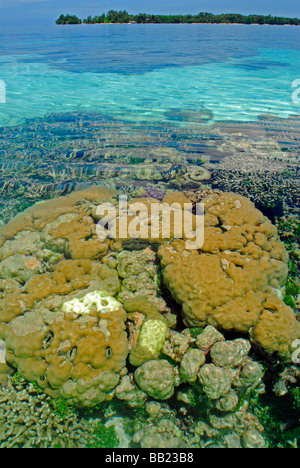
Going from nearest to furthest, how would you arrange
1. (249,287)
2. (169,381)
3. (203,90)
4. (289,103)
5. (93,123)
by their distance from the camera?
(169,381)
(249,287)
(93,123)
(289,103)
(203,90)

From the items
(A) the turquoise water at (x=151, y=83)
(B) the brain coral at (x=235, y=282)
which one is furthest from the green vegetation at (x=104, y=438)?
(A) the turquoise water at (x=151, y=83)

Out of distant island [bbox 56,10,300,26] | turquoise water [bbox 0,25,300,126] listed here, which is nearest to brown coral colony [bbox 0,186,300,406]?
turquoise water [bbox 0,25,300,126]

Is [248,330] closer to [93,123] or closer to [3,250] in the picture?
[3,250]

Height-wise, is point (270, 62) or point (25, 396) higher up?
point (270, 62)

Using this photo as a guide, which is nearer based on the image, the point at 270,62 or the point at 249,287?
the point at 249,287

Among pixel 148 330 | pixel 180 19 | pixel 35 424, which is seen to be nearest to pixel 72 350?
pixel 35 424

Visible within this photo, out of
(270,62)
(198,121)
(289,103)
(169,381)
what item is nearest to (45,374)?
(169,381)

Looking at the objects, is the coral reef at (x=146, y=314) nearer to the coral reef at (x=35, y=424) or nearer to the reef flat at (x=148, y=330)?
the reef flat at (x=148, y=330)

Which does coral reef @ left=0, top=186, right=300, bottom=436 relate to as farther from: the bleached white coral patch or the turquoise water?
the turquoise water
